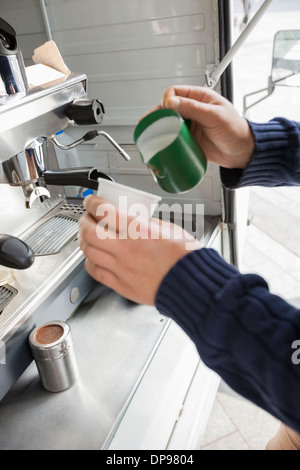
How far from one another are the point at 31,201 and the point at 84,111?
0.25 meters

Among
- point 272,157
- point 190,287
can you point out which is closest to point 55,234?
point 272,157

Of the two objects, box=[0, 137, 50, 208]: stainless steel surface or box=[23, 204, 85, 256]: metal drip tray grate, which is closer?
box=[0, 137, 50, 208]: stainless steel surface

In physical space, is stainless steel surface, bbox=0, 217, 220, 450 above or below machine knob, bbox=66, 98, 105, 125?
below

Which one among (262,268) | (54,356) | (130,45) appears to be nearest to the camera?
(54,356)

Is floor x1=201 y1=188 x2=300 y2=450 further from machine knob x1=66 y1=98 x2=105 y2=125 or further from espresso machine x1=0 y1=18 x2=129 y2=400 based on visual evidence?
machine knob x1=66 y1=98 x2=105 y2=125

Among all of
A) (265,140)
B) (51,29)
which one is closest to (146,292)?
(265,140)

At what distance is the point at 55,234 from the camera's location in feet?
3.77

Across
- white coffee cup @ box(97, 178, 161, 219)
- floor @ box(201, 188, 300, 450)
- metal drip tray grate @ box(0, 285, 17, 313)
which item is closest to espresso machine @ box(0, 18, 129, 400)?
metal drip tray grate @ box(0, 285, 17, 313)

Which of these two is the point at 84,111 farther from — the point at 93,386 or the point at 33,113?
the point at 93,386

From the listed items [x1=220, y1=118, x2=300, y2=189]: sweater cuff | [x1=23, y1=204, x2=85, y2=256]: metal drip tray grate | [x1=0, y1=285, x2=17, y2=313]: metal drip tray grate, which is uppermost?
[x1=220, y1=118, x2=300, y2=189]: sweater cuff

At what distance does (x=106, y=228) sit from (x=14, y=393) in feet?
2.10

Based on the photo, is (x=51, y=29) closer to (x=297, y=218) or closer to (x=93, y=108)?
(x=93, y=108)

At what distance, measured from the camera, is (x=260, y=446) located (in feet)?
4.80

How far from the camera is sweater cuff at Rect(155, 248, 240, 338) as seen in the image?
1.60 ft
